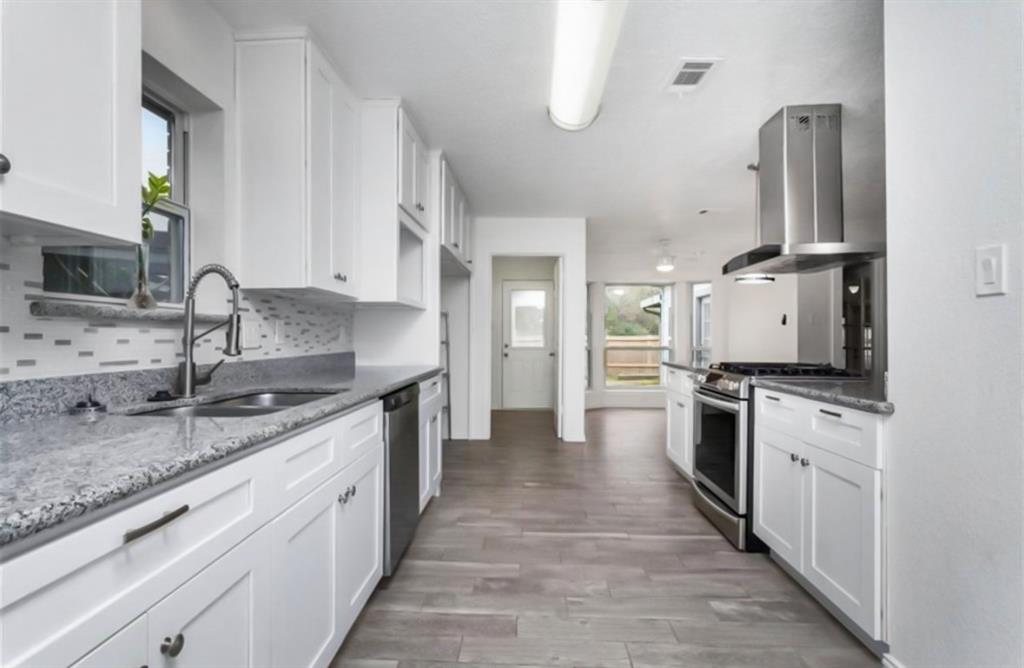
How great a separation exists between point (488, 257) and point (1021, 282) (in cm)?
398

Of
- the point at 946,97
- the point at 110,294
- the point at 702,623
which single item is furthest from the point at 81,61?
the point at 702,623

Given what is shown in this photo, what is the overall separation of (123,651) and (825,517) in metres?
2.09

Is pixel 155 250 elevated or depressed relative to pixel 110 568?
elevated

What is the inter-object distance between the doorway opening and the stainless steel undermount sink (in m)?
4.99

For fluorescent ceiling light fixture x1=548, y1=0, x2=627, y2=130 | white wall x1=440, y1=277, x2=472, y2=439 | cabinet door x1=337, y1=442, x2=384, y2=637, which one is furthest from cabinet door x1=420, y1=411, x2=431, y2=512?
white wall x1=440, y1=277, x2=472, y2=439

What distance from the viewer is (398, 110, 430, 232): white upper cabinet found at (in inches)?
98.2

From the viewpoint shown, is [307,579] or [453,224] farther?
[453,224]

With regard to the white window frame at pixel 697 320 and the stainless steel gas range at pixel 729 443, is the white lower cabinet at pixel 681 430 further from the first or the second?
the white window frame at pixel 697 320

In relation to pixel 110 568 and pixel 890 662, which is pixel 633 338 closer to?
pixel 890 662

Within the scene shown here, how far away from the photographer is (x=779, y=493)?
2021mm

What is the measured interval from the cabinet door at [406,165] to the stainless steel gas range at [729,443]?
2069 mm

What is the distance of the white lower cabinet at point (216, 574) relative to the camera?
1.81ft

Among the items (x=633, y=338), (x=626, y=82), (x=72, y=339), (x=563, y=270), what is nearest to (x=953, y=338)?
(x=626, y=82)

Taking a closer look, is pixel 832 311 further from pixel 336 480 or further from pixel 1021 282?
pixel 336 480
